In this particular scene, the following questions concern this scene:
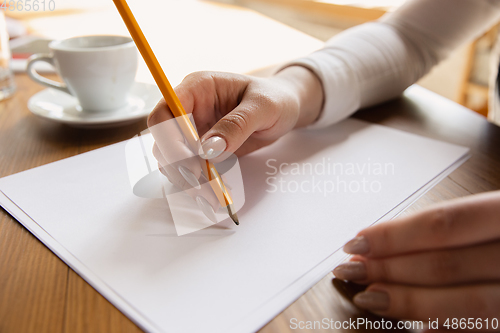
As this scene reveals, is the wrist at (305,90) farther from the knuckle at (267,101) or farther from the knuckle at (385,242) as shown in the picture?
the knuckle at (385,242)

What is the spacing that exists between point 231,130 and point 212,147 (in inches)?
1.1

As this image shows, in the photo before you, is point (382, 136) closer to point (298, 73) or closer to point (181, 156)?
point (298, 73)

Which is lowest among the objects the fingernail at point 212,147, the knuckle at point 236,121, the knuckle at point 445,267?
the knuckle at point 445,267

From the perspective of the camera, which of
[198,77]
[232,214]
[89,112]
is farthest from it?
[89,112]

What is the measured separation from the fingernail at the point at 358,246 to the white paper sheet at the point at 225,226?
0.02 meters

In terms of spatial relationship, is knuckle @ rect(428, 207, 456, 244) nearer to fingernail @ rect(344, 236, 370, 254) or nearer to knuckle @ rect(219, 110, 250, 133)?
fingernail @ rect(344, 236, 370, 254)

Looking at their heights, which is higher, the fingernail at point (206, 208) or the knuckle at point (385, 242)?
the knuckle at point (385, 242)

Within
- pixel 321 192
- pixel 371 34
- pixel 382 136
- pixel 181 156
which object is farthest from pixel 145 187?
pixel 371 34

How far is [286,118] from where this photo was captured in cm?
44

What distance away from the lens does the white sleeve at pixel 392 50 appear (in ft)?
1.71

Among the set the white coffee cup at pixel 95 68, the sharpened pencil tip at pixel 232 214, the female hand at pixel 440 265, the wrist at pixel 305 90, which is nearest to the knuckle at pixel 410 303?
the female hand at pixel 440 265

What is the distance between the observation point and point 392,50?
0.58m

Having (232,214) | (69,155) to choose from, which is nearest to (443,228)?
(232,214)

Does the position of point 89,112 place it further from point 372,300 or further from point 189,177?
point 372,300
